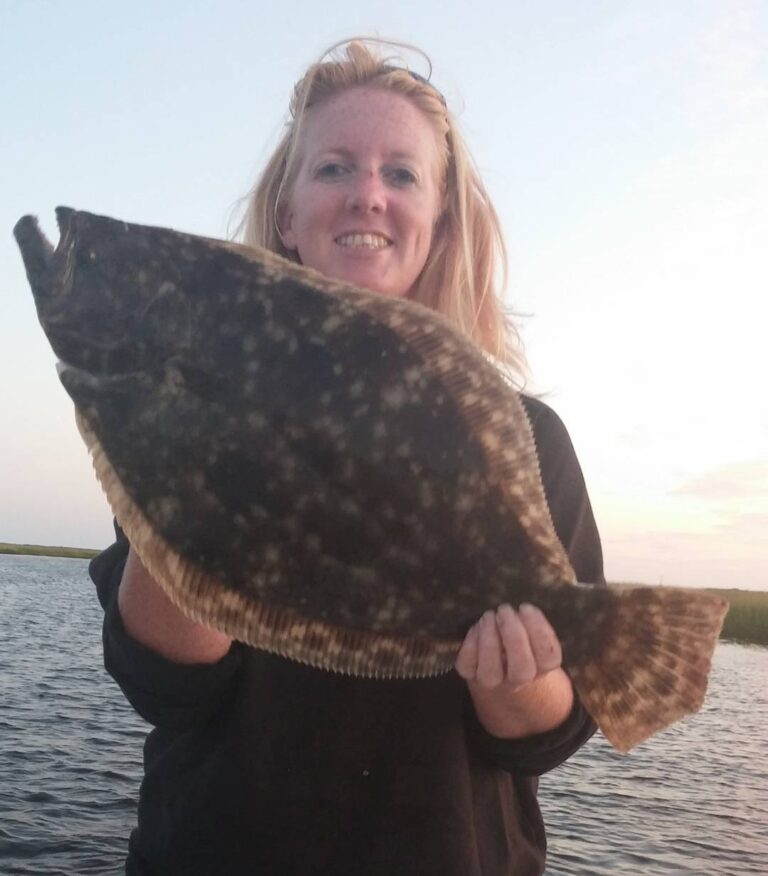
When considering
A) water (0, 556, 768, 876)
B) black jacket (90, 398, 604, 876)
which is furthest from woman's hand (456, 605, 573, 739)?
water (0, 556, 768, 876)

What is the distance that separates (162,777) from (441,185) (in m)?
2.63

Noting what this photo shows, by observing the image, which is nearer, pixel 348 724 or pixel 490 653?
pixel 490 653

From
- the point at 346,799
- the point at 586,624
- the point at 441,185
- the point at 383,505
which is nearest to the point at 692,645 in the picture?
the point at 586,624

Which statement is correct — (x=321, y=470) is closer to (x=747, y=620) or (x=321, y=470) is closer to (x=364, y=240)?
(x=364, y=240)

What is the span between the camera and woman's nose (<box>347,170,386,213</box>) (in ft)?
11.1

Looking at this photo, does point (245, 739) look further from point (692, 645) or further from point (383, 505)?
point (692, 645)

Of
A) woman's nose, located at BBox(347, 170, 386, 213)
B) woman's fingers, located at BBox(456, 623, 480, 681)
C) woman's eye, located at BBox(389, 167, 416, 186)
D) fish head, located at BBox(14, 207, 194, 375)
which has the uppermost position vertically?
woman's eye, located at BBox(389, 167, 416, 186)

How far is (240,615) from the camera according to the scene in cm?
259

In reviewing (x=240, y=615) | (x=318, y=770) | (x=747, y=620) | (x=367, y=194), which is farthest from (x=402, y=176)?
(x=747, y=620)

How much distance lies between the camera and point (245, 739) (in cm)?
319

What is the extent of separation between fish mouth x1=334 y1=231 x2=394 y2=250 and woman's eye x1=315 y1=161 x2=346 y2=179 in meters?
0.26

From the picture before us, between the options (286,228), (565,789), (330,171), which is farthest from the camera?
(565,789)

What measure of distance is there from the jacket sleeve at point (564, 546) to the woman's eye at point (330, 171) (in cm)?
116

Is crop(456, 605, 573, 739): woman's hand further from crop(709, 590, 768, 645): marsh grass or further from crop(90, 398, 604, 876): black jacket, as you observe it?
crop(709, 590, 768, 645): marsh grass
